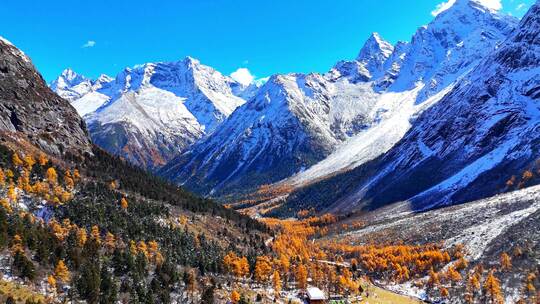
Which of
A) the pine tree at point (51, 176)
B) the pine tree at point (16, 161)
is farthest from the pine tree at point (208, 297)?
the pine tree at point (16, 161)

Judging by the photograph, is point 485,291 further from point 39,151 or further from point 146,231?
point 39,151

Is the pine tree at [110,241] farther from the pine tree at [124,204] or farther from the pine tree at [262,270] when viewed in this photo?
the pine tree at [262,270]

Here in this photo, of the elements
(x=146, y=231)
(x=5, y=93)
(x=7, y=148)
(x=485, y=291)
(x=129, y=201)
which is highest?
(x=5, y=93)

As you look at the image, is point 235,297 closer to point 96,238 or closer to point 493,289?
point 96,238

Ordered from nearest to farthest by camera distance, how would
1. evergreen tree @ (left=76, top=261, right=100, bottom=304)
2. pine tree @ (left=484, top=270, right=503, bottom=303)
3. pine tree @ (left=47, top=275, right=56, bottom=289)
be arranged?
pine tree @ (left=47, top=275, right=56, bottom=289), evergreen tree @ (left=76, top=261, right=100, bottom=304), pine tree @ (left=484, top=270, right=503, bottom=303)

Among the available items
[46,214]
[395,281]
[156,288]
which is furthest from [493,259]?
[46,214]

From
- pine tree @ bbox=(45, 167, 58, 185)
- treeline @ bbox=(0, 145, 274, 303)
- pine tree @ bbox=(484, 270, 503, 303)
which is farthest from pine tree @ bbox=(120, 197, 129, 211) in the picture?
pine tree @ bbox=(484, 270, 503, 303)

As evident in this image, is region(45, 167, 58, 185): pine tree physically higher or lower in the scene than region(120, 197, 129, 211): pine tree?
higher

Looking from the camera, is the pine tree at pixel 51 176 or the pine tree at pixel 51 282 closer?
the pine tree at pixel 51 282

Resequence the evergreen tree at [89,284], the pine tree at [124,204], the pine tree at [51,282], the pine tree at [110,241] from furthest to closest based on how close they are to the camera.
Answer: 1. the pine tree at [124,204]
2. the pine tree at [110,241]
3. the evergreen tree at [89,284]
4. the pine tree at [51,282]

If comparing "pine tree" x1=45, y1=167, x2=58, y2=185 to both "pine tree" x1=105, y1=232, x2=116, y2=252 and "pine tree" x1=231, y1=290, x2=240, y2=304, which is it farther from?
"pine tree" x1=231, y1=290, x2=240, y2=304

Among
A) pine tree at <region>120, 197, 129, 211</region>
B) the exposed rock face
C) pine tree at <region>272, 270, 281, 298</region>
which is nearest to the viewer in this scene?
pine tree at <region>272, 270, 281, 298</region>
